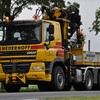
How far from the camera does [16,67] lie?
80.3ft

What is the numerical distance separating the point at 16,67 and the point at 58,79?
2008 millimetres

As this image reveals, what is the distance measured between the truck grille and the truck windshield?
0.97 m

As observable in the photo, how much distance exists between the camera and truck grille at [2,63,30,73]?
24.3 meters

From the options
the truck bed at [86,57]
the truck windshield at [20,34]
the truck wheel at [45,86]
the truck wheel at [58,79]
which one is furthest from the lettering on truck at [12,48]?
the truck bed at [86,57]

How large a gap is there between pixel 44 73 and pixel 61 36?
83.3 inches

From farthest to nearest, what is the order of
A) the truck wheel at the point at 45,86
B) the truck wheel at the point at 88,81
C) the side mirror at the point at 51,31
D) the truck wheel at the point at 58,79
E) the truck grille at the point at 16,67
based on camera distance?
1. the truck wheel at the point at 88,81
2. the truck wheel at the point at 45,86
3. the truck wheel at the point at 58,79
4. the truck grille at the point at 16,67
5. the side mirror at the point at 51,31

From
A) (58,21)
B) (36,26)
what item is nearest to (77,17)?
(58,21)

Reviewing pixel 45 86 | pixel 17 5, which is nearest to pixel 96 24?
pixel 17 5

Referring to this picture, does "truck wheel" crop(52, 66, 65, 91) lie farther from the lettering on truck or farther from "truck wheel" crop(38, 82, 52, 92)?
the lettering on truck

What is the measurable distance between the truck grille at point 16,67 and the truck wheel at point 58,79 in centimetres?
128

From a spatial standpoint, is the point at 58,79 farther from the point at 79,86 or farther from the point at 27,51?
the point at 79,86

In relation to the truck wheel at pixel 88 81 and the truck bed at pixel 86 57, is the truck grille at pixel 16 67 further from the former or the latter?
the truck wheel at pixel 88 81

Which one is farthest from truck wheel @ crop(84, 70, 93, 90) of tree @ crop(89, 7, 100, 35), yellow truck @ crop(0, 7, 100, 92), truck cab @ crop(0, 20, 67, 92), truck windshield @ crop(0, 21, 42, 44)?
tree @ crop(89, 7, 100, 35)

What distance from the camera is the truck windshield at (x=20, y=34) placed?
24109 mm
